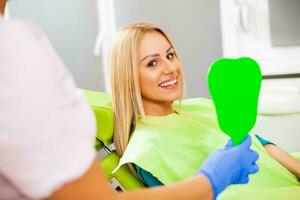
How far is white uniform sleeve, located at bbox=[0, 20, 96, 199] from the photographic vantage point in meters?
0.48

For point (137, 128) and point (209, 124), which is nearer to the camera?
point (137, 128)

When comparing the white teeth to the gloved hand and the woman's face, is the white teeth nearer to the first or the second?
the woman's face

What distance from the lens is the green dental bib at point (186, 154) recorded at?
1.25 metres

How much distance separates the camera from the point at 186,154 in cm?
137

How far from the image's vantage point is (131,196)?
1.89 feet

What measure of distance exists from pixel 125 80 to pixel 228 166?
0.66 meters

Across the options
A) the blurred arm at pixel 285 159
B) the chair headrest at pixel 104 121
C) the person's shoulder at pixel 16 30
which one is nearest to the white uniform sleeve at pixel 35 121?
the person's shoulder at pixel 16 30

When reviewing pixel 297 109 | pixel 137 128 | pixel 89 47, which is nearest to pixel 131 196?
pixel 137 128

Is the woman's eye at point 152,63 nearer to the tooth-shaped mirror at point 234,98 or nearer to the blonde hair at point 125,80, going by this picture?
the blonde hair at point 125,80

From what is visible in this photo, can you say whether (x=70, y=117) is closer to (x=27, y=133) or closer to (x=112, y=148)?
(x=27, y=133)

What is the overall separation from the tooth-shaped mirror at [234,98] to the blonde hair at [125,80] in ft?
1.56

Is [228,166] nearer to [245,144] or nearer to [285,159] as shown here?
[245,144]

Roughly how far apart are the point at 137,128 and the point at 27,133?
0.94 meters

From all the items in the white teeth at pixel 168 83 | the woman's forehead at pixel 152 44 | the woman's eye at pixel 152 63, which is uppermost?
the woman's forehead at pixel 152 44
